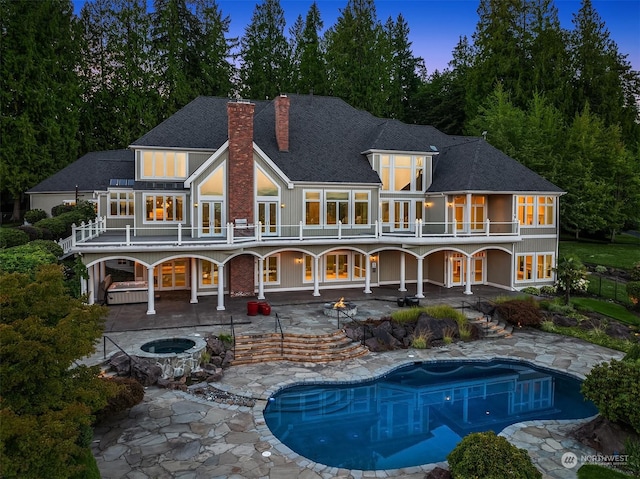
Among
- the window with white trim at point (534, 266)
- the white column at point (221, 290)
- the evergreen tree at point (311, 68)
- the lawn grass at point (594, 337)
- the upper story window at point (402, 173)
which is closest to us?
the lawn grass at point (594, 337)

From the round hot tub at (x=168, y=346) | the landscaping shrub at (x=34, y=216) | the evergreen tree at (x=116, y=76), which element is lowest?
the round hot tub at (x=168, y=346)

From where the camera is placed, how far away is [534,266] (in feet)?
88.0

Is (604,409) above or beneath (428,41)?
beneath

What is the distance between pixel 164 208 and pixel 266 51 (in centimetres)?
3176

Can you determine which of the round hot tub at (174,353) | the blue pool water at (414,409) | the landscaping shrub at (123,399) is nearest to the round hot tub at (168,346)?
the round hot tub at (174,353)

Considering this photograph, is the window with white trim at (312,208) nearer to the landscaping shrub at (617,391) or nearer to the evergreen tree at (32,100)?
the landscaping shrub at (617,391)

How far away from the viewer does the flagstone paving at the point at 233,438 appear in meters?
9.45

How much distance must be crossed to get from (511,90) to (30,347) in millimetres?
50593

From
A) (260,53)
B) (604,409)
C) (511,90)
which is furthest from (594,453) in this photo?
(260,53)

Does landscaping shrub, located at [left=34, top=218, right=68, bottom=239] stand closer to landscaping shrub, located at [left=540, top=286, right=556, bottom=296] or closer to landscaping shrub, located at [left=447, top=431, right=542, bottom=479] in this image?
landscaping shrub, located at [left=447, top=431, right=542, bottom=479]

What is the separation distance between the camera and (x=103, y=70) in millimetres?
47500

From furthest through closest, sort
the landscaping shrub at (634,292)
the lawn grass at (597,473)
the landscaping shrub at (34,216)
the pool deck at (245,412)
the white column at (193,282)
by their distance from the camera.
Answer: the landscaping shrub at (34,216), the landscaping shrub at (634,292), the white column at (193,282), the pool deck at (245,412), the lawn grass at (597,473)

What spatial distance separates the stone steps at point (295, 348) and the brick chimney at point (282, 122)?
12.8 m

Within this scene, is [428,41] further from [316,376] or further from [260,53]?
[316,376]
